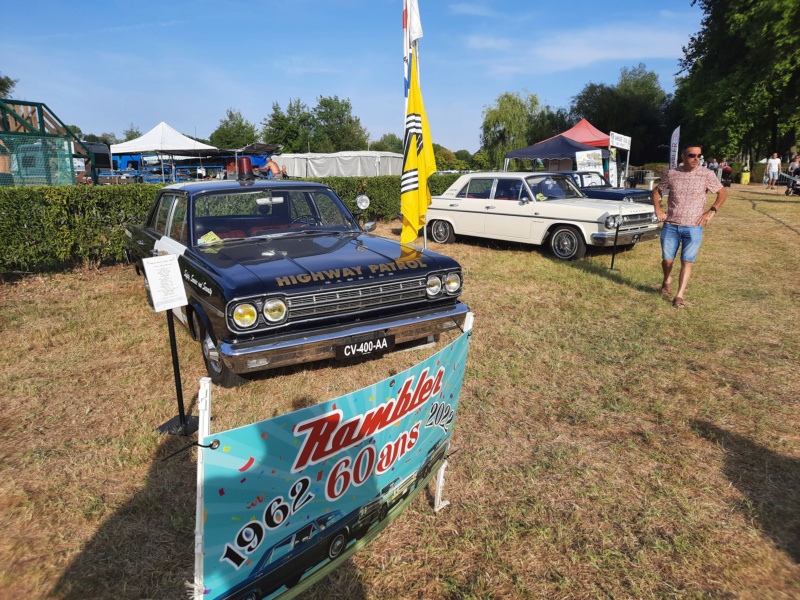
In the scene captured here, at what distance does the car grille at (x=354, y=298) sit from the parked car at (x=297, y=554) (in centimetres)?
190

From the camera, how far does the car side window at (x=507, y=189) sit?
377 inches

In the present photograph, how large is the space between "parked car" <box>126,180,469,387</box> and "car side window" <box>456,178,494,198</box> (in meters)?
5.28

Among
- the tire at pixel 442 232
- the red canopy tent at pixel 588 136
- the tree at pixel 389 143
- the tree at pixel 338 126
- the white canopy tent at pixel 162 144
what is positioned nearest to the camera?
the tire at pixel 442 232

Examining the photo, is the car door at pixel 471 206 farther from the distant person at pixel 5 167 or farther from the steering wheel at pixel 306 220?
the distant person at pixel 5 167

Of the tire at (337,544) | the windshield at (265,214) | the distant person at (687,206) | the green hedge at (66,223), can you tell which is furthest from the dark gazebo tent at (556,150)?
the tire at (337,544)

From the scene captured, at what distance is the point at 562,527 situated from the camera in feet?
8.48

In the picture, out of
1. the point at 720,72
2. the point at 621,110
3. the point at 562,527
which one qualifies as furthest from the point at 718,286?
the point at 621,110

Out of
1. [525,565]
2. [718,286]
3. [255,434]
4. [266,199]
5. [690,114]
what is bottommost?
[525,565]

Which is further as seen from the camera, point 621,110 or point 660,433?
point 621,110

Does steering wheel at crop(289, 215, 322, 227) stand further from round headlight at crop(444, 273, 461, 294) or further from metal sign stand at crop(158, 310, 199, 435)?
metal sign stand at crop(158, 310, 199, 435)

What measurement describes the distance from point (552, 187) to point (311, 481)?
895 cm

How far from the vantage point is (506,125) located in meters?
42.9

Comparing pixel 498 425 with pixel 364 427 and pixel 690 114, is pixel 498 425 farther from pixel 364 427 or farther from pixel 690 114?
pixel 690 114

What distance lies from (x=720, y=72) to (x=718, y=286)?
34.8 metres
